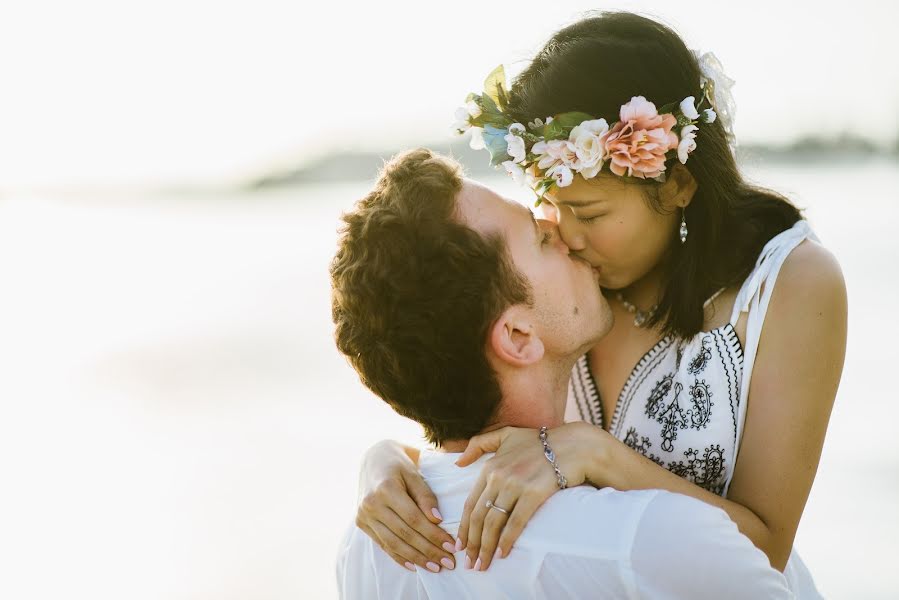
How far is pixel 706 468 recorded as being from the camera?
2744 millimetres

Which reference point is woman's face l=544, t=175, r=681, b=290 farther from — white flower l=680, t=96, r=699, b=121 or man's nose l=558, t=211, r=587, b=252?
white flower l=680, t=96, r=699, b=121

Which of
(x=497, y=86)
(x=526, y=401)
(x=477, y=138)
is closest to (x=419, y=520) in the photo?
(x=526, y=401)

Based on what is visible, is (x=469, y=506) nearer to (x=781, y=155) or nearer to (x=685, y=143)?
(x=685, y=143)

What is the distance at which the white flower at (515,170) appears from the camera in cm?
293

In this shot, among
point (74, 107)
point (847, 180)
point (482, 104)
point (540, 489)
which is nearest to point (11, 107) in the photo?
point (74, 107)

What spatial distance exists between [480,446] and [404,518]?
0.24 m

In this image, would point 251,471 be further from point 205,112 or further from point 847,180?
point 205,112

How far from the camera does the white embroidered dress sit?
2717mm

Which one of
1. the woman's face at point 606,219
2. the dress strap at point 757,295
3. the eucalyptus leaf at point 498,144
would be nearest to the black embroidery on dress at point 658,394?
the dress strap at point 757,295

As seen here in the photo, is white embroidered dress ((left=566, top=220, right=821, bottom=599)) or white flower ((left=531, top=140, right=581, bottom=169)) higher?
white flower ((left=531, top=140, right=581, bottom=169))

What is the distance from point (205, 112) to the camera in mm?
17297

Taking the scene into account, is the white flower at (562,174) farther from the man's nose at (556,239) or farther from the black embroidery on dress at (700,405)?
the black embroidery on dress at (700,405)

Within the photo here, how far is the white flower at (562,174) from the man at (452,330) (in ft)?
0.70

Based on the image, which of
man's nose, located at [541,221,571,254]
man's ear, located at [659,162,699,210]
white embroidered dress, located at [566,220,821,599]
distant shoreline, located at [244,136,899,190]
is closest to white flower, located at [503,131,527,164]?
man's nose, located at [541,221,571,254]
